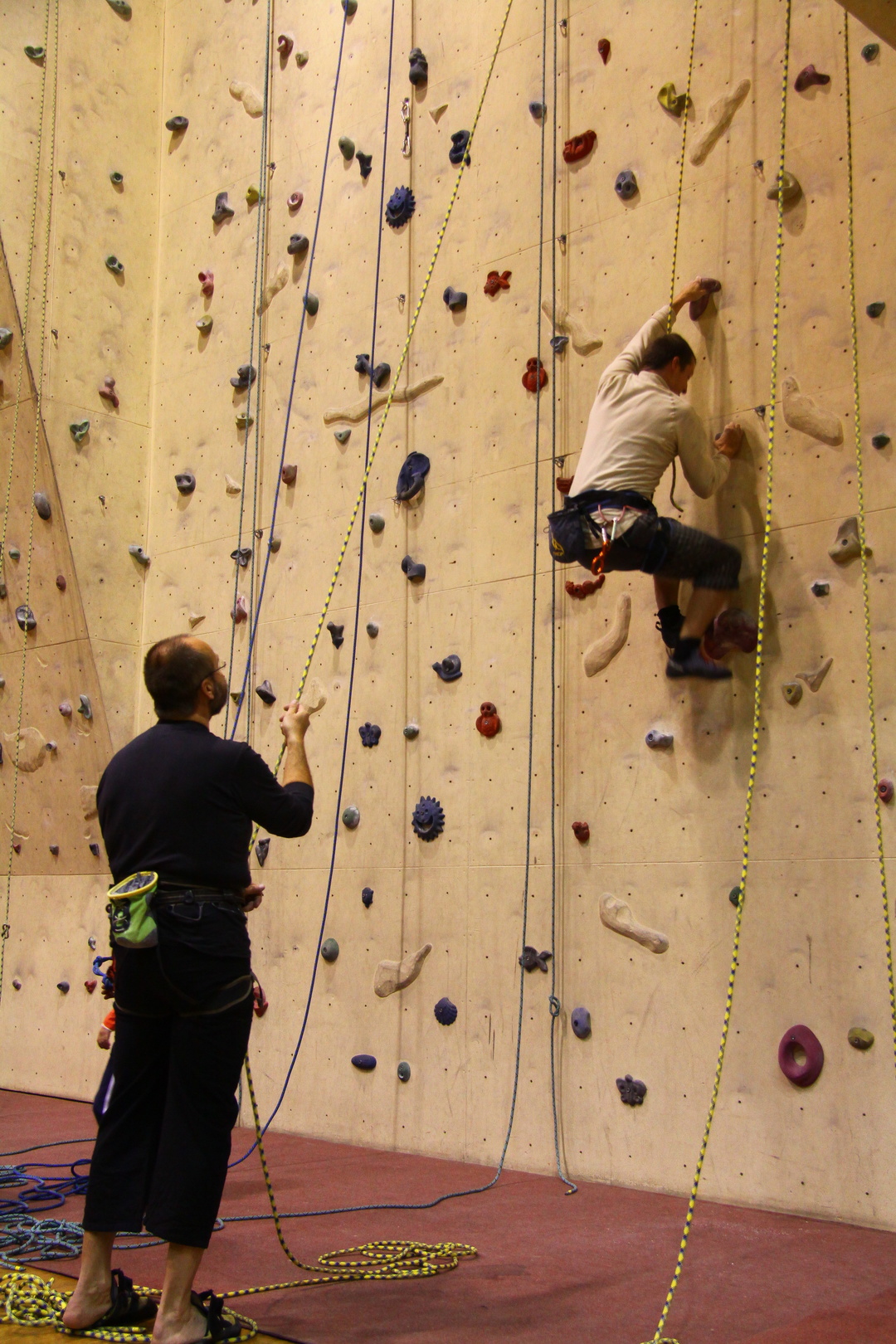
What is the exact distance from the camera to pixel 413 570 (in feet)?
13.6

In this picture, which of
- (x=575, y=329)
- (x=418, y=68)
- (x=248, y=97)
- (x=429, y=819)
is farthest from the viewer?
(x=248, y=97)

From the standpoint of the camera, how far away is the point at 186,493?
5.21m

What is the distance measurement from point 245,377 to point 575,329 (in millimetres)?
1760

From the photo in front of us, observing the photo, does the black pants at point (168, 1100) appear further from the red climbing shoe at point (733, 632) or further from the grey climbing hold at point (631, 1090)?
the red climbing shoe at point (733, 632)

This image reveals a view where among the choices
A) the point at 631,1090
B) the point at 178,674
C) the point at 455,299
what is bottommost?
the point at 631,1090

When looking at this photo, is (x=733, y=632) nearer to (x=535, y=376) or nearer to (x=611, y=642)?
(x=611, y=642)

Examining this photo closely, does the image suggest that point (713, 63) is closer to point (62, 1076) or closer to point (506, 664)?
point (506, 664)

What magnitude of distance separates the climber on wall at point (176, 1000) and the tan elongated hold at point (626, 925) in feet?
5.06

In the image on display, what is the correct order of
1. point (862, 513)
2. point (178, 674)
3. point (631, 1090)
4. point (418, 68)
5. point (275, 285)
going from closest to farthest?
1. point (178, 674)
2. point (862, 513)
3. point (631, 1090)
4. point (418, 68)
5. point (275, 285)

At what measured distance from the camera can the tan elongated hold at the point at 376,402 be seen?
13.8 ft

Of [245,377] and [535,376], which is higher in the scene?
[245,377]

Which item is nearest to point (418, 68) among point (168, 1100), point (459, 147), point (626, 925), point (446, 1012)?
point (459, 147)

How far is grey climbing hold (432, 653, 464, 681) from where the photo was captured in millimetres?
3969

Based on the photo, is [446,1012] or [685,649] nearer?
[685,649]
